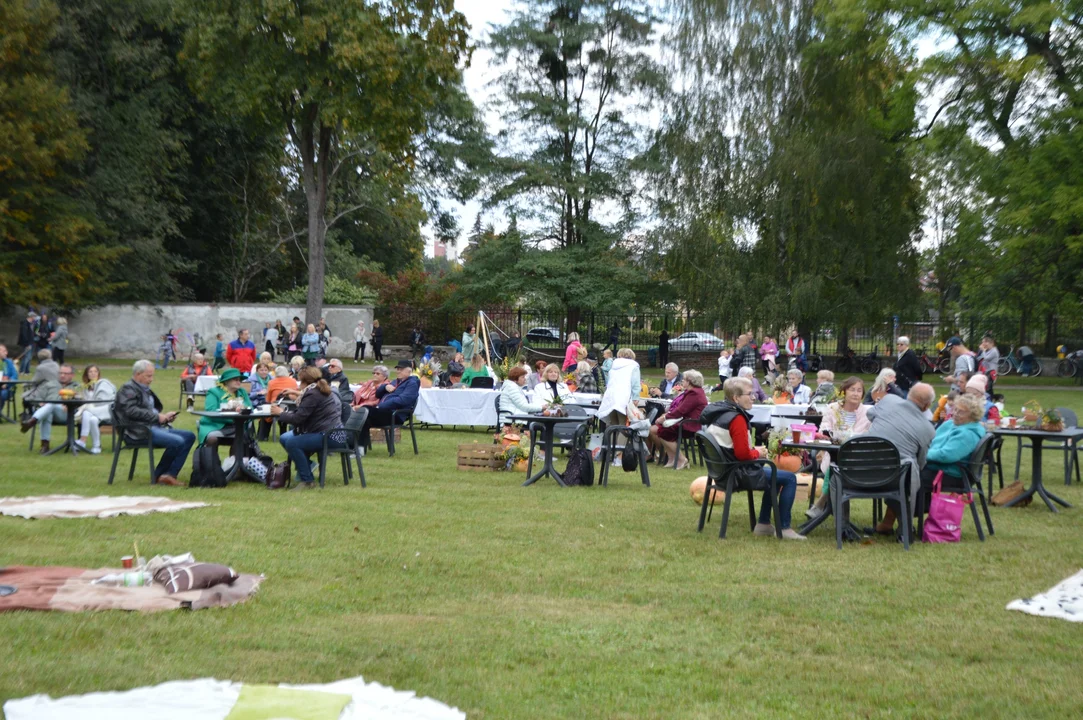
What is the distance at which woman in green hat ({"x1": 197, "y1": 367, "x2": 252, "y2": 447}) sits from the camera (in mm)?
11500

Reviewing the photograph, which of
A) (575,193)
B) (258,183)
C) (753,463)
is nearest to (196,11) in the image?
(258,183)

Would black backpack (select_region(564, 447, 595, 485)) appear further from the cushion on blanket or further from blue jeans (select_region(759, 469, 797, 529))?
the cushion on blanket

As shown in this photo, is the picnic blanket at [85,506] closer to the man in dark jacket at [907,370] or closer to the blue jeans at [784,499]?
the blue jeans at [784,499]

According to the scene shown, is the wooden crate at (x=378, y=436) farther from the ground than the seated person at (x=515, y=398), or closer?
closer

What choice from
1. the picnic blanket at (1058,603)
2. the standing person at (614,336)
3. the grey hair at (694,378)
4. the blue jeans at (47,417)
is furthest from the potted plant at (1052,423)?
the standing person at (614,336)

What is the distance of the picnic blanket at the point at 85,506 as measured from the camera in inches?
360

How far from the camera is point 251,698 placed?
462 centimetres

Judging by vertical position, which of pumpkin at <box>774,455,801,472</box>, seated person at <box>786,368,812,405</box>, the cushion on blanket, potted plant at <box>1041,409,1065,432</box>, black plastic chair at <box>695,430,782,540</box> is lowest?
the cushion on blanket

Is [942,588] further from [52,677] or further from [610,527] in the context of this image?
[52,677]

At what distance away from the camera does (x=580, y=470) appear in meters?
12.1

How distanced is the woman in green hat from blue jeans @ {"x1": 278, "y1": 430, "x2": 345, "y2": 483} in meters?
0.65

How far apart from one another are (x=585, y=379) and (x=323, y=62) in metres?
19.5

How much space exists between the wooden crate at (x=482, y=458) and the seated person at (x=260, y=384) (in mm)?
3434

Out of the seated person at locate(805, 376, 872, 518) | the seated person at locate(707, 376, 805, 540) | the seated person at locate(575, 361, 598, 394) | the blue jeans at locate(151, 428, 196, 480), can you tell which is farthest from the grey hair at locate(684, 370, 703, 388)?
the blue jeans at locate(151, 428, 196, 480)
